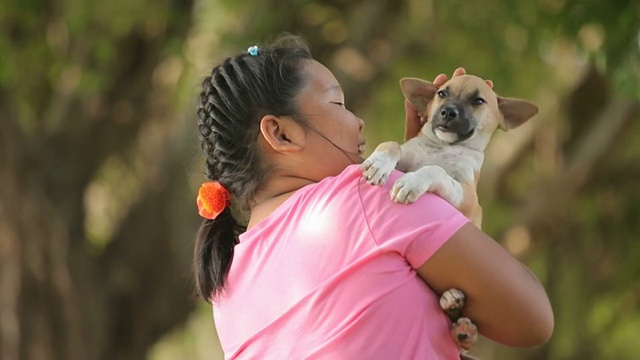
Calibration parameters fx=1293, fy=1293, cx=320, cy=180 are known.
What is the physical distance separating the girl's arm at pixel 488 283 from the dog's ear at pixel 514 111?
2.06 ft

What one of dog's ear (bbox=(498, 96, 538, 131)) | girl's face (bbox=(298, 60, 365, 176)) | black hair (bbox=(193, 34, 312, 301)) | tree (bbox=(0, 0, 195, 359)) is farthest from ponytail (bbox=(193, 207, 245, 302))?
tree (bbox=(0, 0, 195, 359))

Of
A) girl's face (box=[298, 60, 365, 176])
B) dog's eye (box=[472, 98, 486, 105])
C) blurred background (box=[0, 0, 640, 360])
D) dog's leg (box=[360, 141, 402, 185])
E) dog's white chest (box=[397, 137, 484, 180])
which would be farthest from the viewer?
blurred background (box=[0, 0, 640, 360])

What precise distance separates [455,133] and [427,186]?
42cm

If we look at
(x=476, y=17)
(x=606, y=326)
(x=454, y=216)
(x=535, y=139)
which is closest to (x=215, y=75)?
(x=454, y=216)

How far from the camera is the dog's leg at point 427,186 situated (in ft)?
7.84

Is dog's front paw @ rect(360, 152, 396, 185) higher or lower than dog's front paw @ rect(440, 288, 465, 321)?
higher

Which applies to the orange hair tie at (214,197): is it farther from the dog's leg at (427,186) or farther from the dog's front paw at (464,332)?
the dog's front paw at (464,332)

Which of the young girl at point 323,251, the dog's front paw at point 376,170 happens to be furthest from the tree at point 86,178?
the dog's front paw at point 376,170

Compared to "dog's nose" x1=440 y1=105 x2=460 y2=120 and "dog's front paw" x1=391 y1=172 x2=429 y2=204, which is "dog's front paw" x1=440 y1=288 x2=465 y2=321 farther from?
"dog's nose" x1=440 y1=105 x2=460 y2=120

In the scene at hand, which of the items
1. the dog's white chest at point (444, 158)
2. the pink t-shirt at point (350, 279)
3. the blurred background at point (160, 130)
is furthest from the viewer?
the blurred background at point (160, 130)

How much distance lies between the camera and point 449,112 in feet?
9.32

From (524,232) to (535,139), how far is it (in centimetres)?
87

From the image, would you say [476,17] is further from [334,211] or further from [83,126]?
[334,211]

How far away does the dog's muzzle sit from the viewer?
9.33 ft
